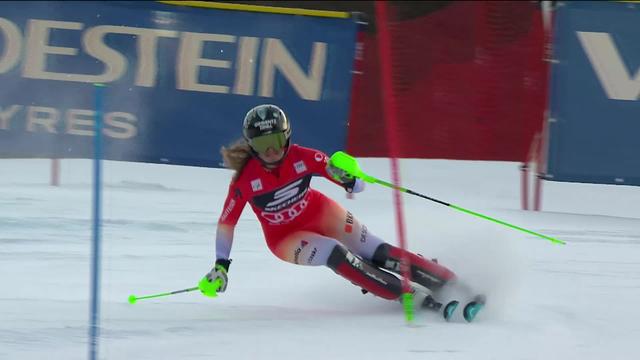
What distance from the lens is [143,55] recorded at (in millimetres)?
9477

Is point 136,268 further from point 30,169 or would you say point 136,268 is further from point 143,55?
point 30,169

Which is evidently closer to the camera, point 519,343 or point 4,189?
point 519,343

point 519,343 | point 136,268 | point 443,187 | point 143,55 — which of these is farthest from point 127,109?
point 519,343

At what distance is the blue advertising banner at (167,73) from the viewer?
31.0ft

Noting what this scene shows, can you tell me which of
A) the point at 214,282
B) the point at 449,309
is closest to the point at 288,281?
the point at 214,282

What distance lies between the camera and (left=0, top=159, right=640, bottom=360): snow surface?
17.0 feet

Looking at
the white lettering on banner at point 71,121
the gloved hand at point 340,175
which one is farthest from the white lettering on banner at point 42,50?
the gloved hand at point 340,175

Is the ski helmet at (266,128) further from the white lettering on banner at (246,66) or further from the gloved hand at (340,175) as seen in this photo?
the white lettering on banner at (246,66)

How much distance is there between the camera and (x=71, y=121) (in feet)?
31.1

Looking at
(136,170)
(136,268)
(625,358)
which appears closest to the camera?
(625,358)

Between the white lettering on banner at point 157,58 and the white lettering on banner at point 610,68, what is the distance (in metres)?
2.51

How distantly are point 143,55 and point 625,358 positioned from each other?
5912 mm

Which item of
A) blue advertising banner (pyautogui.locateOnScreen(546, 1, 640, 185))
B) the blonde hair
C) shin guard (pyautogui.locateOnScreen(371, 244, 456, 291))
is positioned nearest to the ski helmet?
the blonde hair

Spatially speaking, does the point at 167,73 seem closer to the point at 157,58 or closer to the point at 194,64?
the point at 157,58
